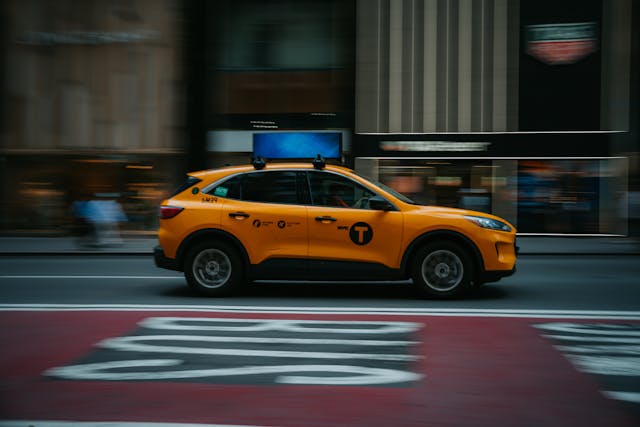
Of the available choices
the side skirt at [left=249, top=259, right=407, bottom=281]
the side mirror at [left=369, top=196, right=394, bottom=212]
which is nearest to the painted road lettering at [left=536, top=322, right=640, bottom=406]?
the side skirt at [left=249, top=259, right=407, bottom=281]

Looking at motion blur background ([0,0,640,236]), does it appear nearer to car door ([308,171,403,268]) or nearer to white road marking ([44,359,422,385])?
car door ([308,171,403,268])

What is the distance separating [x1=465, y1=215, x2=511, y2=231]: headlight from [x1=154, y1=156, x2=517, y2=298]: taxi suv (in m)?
0.01

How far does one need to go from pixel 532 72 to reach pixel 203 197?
48.0 ft

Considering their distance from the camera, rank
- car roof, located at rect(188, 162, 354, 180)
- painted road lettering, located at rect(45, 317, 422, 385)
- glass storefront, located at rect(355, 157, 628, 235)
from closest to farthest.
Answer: painted road lettering, located at rect(45, 317, 422, 385) → car roof, located at rect(188, 162, 354, 180) → glass storefront, located at rect(355, 157, 628, 235)

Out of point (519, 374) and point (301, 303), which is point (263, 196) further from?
point (519, 374)

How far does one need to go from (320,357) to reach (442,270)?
131 inches

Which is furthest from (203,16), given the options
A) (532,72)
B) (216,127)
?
(532,72)

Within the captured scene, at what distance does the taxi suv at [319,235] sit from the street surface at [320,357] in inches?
14.9

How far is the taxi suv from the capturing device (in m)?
8.21

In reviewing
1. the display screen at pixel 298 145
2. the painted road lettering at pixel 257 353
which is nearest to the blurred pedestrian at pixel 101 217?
the display screen at pixel 298 145

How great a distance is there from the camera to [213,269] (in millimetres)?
8672

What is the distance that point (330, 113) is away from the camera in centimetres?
2108

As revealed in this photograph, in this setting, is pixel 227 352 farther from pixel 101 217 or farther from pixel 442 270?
pixel 101 217

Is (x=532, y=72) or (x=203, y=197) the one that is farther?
(x=532, y=72)
